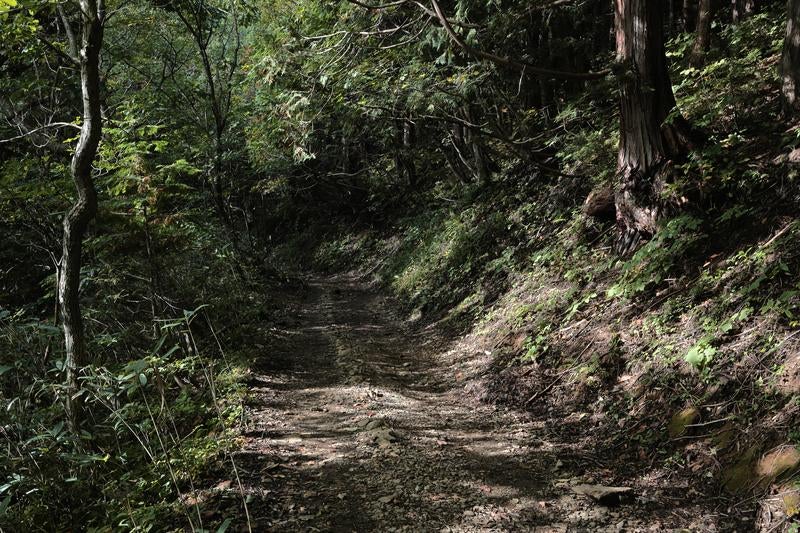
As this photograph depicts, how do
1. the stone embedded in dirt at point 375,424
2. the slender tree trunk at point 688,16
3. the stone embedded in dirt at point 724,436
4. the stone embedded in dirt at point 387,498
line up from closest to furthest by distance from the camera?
the stone embedded in dirt at point 724,436, the stone embedded in dirt at point 387,498, the stone embedded in dirt at point 375,424, the slender tree trunk at point 688,16

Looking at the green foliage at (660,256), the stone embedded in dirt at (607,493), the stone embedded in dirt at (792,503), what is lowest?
the stone embedded in dirt at (607,493)

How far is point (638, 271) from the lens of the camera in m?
6.01

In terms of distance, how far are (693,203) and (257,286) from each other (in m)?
11.3

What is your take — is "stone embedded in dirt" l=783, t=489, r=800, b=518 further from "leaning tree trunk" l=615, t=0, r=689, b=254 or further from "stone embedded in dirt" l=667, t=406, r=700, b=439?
"leaning tree trunk" l=615, t=0, r=689, b=254

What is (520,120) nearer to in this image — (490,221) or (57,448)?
(490,221)

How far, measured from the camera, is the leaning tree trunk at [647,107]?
6.04 meters

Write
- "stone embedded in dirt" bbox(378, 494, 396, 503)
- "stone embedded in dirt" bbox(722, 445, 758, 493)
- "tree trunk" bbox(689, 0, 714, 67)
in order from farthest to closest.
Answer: "tree trunk" bbox(689, 0, 714, 67)
"stone embedded in dirt" bbox(378, 494, 396, 503)
"stone embedded in dirt" bbox(722, 445, 758, 493)

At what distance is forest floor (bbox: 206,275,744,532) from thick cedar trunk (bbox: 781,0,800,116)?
4169mm

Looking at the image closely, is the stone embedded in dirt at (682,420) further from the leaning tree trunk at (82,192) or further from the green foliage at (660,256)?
the leaning tree trunk at (82,192)

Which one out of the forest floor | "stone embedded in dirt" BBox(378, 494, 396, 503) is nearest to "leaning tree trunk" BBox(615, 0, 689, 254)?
the forest floor

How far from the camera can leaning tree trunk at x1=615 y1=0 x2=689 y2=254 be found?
6.04m

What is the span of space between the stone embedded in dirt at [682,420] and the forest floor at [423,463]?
423 mm

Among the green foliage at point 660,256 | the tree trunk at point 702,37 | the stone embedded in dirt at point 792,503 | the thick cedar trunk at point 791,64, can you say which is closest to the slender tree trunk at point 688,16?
the tree trunk at point 702,37

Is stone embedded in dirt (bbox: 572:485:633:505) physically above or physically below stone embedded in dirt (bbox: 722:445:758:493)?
below
